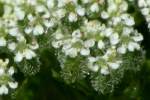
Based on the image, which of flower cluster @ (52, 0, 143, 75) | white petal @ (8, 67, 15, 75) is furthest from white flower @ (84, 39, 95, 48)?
white petal @ (8, 67, 15, 75)

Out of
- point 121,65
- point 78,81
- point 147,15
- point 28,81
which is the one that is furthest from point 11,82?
point 147,15

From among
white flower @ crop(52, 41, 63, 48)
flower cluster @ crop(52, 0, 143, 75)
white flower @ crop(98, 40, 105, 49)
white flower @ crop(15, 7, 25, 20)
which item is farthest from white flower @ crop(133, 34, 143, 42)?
white flower @ crop(15, 7, 25, 20)

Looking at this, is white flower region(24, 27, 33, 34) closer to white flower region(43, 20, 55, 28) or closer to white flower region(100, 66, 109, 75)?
white flower region(43, 20, 55, 28)

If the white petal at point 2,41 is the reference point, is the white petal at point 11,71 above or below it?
below

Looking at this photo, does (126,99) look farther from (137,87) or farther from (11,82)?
(11,82)

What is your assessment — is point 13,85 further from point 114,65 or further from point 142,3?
point 142,3

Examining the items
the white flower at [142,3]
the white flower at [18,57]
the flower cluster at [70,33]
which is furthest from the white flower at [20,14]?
the white flower at [142,3]

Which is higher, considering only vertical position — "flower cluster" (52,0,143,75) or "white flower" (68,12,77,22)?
"white flower" (68,12,77,22)

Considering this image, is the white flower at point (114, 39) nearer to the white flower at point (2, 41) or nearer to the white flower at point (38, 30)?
the white flower at point (38, 30)

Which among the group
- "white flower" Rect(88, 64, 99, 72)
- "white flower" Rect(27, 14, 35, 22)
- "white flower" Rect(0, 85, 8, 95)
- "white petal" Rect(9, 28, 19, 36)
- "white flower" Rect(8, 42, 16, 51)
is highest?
"white flower" Rect(27, 14, 35, 22)
